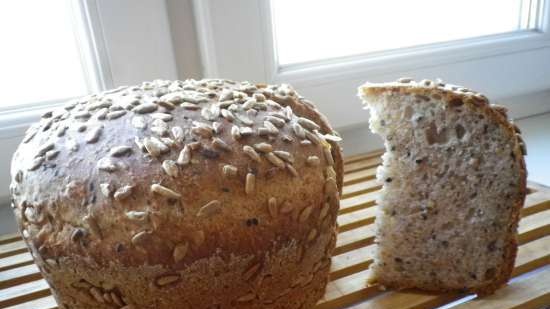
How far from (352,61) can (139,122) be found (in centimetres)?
92

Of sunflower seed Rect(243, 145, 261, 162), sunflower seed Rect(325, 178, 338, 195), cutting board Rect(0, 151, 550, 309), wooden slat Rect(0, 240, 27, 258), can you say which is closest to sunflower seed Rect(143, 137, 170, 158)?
sunflower seed Rect(243, 145, 261, 162)

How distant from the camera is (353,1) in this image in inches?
54.3

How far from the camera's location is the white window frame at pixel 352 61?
3.82 ft

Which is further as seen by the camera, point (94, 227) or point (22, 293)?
point (22, 293)

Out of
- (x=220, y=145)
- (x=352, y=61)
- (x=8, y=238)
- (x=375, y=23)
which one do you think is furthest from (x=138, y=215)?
(x=375, y=23)

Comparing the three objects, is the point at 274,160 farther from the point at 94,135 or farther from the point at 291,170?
the point at 94,135

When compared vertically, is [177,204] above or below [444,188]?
above

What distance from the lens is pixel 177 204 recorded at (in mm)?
522

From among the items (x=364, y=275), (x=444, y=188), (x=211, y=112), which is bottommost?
(x=364, y=275)

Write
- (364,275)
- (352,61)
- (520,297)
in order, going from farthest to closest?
(352,61) < (364,275) < (520,297)

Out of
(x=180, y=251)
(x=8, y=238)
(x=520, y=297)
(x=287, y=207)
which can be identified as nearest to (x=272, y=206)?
(x=287, y=207)

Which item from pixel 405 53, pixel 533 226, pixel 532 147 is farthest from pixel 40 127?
pixel 532 147

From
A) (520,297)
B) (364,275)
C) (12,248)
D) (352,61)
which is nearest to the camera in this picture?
(520,297)

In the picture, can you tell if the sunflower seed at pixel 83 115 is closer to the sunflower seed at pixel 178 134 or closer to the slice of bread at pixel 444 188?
the sunflower seed at pixel 178 134
